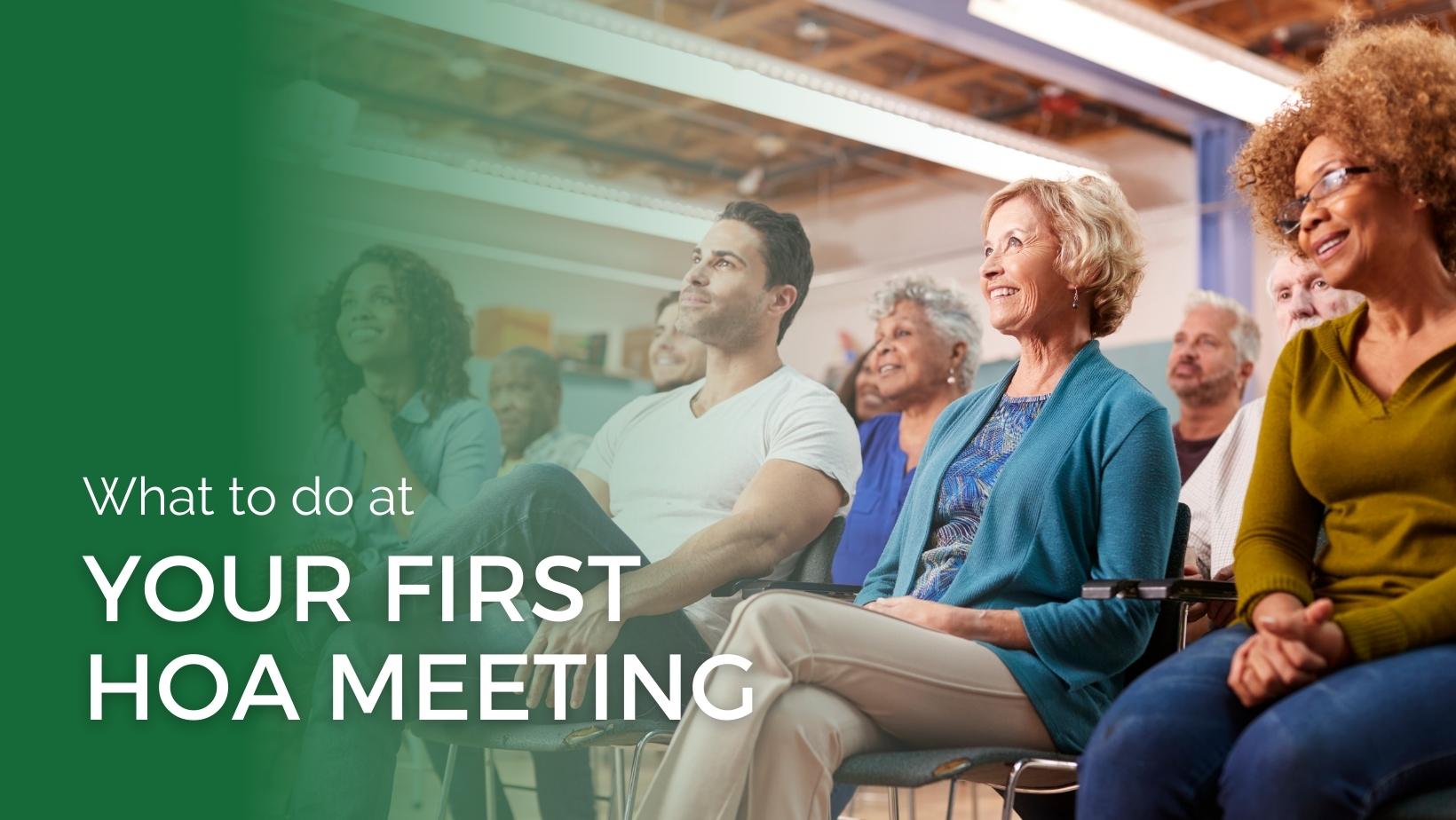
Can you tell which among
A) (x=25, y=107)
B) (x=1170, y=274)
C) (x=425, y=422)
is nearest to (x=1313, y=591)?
(x=425, y=422)

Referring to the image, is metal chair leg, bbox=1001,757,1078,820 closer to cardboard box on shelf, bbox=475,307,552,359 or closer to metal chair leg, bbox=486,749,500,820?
metal chair leg, bbox=486,749,500,820

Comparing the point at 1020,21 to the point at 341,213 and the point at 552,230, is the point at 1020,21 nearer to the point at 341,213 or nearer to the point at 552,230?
the point at 552,230

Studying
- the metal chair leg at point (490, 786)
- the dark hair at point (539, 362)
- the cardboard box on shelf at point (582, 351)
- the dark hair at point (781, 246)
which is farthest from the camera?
the cardboard box on shelf at point (582, 351)

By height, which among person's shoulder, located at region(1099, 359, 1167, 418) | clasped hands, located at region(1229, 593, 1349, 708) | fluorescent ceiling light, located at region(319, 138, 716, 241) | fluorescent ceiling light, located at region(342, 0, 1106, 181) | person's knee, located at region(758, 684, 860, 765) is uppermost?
fluorescent ceiling light, located at region(342, 0, 1106, 181)

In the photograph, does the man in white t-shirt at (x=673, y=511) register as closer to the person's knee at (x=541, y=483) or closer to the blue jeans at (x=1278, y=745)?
the person's knee at (x=541, y=483)

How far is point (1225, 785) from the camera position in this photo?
4.72 ft

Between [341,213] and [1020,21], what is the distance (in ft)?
8.75

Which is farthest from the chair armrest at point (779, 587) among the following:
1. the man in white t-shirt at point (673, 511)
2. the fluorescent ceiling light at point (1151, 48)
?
the fluorescent ceiling light at point (1151, 48)

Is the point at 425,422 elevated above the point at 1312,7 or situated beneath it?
situated beneath

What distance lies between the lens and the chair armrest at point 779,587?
7.68 ft

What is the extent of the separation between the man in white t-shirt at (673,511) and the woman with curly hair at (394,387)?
0.32 meters

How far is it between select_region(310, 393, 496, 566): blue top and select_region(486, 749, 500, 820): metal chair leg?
0.54 m

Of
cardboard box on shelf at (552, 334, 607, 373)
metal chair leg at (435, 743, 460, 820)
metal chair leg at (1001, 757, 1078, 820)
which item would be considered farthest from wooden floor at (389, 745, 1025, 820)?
metal chair leg at (1001, 757, 1078, 820)

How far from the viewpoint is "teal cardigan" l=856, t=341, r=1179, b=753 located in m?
1.90
